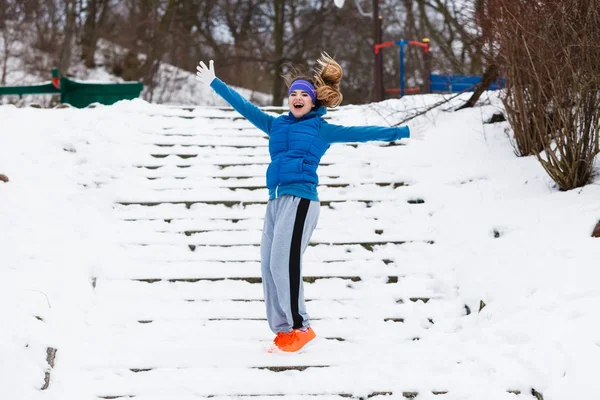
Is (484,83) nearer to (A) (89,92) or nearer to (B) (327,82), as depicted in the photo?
(B) (327,82)

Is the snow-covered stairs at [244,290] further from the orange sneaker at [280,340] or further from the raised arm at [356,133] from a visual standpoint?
the raised arm at [356,133]

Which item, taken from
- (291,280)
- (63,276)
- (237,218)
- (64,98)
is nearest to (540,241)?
(291,280)

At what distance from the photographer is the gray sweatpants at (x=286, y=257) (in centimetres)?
400

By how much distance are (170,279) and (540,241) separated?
2484 mm

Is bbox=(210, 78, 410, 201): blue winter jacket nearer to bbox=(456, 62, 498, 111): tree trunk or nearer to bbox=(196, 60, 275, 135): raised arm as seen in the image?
bbox=(196, 60, 275, 135): raised arm

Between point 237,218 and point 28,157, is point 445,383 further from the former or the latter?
point 28,157

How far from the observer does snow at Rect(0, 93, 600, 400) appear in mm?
3771

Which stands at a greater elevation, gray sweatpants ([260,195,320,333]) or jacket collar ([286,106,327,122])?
jacket collar ([286,106,327,122])

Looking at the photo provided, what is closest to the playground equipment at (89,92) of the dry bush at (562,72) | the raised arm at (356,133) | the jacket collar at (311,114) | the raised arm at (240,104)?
the dry bush at (562,72)

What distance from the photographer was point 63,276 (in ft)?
15.3

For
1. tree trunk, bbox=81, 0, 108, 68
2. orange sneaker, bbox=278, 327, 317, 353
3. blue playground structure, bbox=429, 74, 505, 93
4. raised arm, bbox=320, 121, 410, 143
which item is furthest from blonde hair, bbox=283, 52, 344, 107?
tree trunk, bbox=81, 0, 108, 68

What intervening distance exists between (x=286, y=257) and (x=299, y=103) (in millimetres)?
867

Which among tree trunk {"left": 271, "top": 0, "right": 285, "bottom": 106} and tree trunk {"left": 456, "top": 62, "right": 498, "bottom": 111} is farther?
tree trunk {"left": 271, "top": 0, "right": 285, "bottom": 106}

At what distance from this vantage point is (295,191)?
4.05 meters
